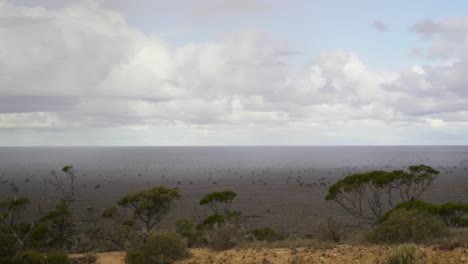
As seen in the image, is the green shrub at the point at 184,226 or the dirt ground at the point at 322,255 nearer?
the dirt ground at the point at 322,255

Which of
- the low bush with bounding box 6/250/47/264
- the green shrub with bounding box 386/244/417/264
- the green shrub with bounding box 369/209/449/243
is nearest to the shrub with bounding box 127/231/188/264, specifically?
the low bush with bounding box 6/250/47/264

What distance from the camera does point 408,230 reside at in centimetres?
1362

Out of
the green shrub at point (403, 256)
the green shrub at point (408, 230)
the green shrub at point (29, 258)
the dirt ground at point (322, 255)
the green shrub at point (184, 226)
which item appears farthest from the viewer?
the green shrub at point (184, 226)

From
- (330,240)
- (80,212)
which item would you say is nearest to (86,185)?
(80,212)

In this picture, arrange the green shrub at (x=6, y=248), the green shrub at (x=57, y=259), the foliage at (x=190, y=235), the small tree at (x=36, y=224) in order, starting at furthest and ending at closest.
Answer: the small tree at (x=36, y=224) → the foliage at (x=190, y=235) → the green shrub at (x=6, y=248) → the green shrub at (x=57, y=259)

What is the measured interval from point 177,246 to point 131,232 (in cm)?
731

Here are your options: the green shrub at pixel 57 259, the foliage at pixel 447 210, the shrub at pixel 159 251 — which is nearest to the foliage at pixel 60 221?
the green shrub at pixel 57 259

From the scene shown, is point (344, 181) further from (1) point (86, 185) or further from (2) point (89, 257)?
(1) point (86, 185)

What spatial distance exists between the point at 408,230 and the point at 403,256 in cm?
359

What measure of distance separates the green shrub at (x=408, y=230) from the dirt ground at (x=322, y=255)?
1741mm

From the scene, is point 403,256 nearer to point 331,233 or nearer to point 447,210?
point 331,233

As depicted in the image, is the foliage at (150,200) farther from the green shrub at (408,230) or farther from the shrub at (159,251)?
the green shrub at (408,230)

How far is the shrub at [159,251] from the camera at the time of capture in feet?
44.5

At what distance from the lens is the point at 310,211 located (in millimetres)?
42125
